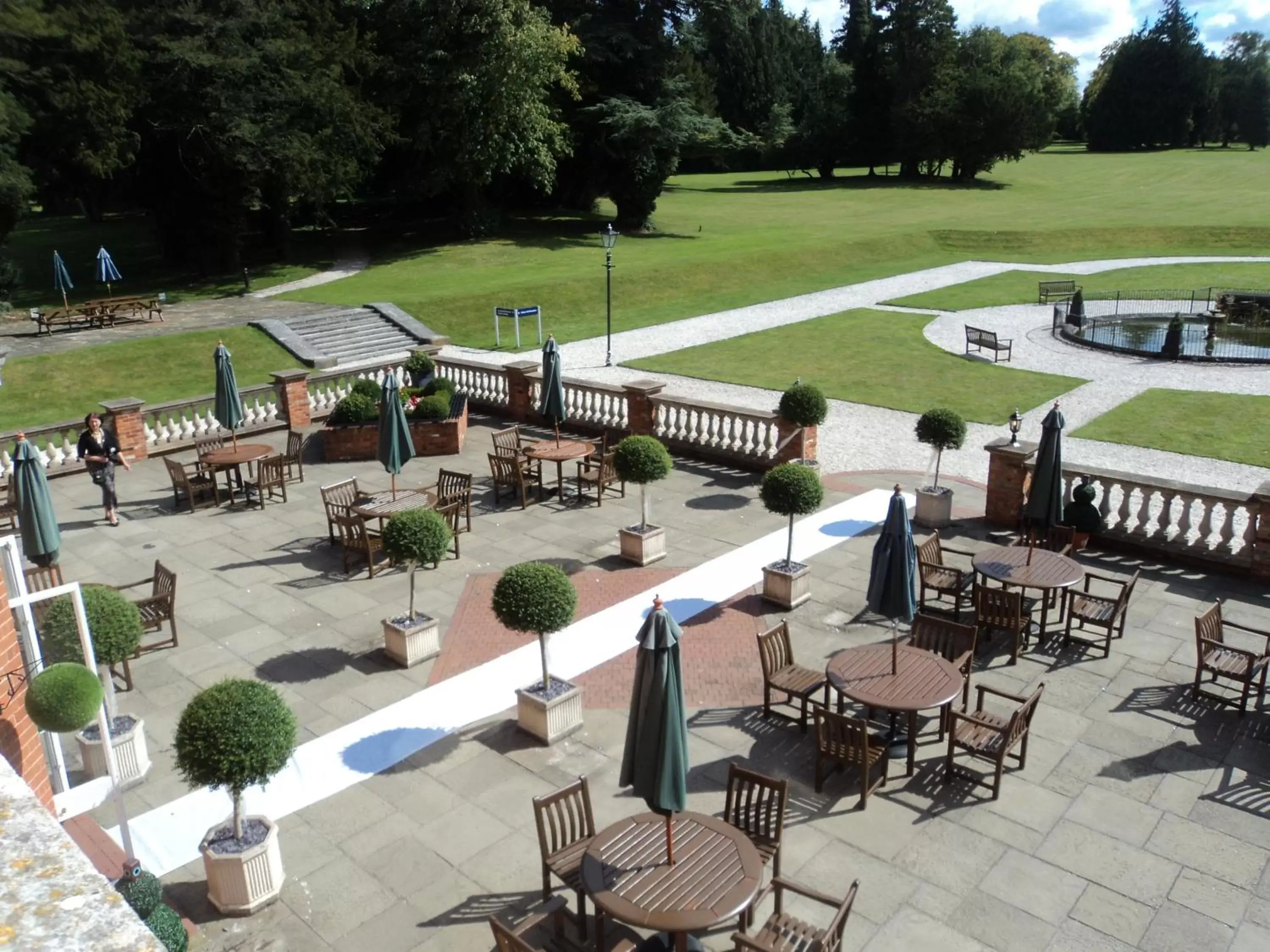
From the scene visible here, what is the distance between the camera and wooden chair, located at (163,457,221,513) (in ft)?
54.5

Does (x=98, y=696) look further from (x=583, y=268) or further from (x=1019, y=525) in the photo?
(x=583, y=268)

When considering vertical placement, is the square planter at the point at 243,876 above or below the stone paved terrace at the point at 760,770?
above

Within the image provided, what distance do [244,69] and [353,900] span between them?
3793 cm

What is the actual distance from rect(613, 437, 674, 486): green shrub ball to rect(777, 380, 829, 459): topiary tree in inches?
142

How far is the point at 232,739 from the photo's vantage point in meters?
7.03

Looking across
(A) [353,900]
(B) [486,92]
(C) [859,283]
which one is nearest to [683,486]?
(A) [353,900]

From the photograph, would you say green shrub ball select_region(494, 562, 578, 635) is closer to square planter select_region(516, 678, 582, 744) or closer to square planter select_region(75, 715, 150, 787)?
square planter select_region(516, 678, 582, 744)

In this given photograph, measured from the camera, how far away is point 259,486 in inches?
656

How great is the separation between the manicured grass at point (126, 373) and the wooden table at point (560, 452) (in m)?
11.3

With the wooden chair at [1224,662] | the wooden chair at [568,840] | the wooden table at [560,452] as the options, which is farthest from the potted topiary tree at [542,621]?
the wooden table at [560,452]

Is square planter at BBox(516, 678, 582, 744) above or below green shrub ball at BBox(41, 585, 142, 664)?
below

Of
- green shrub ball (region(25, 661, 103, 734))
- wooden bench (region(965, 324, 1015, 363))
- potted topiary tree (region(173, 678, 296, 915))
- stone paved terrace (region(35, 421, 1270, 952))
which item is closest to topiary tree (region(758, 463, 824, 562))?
stone paved terrace (region(35, 421, 1270, 952))

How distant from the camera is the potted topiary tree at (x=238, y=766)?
277 inches

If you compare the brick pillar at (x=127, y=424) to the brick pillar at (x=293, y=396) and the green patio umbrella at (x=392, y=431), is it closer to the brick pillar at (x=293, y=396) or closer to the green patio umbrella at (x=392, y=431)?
the brick pillar at (x=293, y=396)
